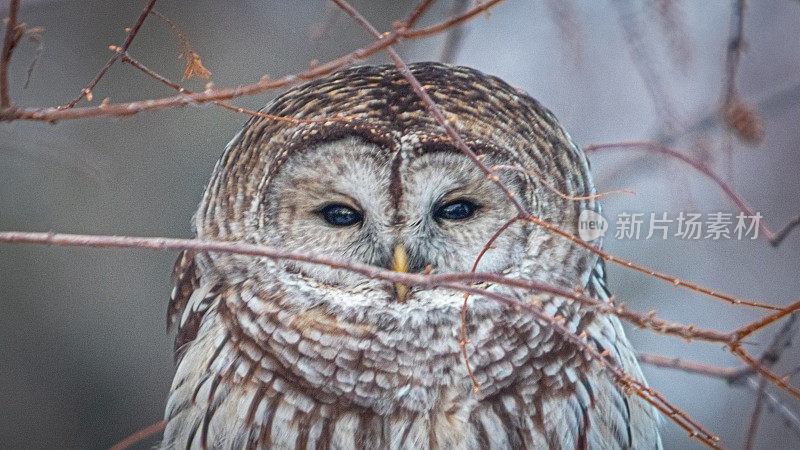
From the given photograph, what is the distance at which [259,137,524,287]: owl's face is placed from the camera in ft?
2.80

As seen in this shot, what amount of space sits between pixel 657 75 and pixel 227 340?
30.9 inches

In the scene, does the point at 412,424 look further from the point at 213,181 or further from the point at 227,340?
the point at 213,181

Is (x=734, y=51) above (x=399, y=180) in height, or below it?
above

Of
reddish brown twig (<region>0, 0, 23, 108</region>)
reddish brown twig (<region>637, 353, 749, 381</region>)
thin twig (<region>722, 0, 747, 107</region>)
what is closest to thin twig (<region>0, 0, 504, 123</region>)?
reddish brown twig (<region>0, 0, 23, 108</region>)

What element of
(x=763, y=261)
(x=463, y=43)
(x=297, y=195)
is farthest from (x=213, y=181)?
(x=763, y=261)

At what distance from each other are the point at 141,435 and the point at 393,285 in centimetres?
45

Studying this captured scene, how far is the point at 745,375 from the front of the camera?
39.7 inches

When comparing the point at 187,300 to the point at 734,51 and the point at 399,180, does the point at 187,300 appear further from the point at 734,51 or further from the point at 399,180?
the point at 734,51

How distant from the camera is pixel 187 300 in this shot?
1055mm

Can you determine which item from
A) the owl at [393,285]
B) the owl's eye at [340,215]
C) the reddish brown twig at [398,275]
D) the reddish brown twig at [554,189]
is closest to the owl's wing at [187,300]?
the owl at [393,285]

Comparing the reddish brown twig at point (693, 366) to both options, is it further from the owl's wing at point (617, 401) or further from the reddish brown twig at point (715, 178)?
the reddish brown twig at point (715, 178)

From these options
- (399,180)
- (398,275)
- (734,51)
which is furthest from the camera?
(734,51)

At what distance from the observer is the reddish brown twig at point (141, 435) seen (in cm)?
96

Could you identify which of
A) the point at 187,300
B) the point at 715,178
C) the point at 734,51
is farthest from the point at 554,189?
the point at 187,300
